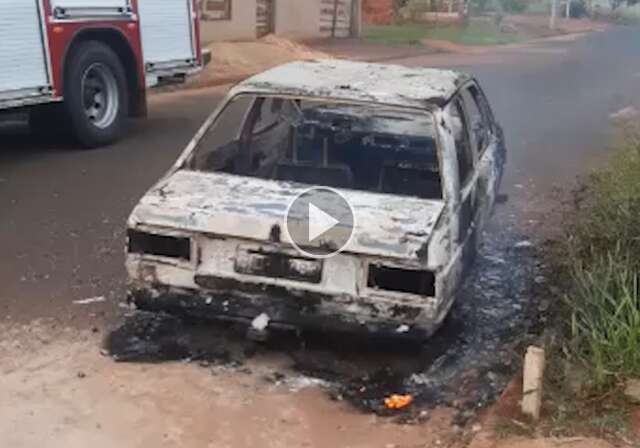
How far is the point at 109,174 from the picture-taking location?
9.73 metres

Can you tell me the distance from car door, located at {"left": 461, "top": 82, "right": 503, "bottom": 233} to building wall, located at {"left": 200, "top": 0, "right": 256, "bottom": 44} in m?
14.6

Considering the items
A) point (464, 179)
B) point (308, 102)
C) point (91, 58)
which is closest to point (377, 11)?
point (91, 58)

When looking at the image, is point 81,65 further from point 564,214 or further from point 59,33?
point 564,214

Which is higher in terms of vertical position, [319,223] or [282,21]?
[319,223]

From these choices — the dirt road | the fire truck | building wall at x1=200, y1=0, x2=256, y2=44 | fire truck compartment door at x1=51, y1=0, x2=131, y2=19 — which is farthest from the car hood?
building wall at x1=200, y1=0, x2=256, y2=44

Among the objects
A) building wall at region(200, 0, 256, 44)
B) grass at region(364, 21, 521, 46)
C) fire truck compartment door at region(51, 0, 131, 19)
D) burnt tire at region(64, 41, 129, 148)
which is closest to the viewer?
fire truck compartment door at region(51, 0, 131, 19)

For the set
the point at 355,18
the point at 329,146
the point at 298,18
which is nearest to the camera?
the point at 329,146

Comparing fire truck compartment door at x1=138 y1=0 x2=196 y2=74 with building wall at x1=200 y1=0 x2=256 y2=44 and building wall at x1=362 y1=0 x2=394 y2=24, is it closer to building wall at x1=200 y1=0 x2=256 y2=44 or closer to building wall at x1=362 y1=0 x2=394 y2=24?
building wall at x1=200 y1=0 x2=256 y2=44

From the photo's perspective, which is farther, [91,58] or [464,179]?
[91,58]

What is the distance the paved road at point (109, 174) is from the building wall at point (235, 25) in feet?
16.8

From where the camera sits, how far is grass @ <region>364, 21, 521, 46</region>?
29.1 m

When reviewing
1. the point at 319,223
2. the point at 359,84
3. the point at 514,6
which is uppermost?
the point at 359,84

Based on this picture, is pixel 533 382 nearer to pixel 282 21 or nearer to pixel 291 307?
pixel 291 307

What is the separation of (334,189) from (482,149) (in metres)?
1.63
